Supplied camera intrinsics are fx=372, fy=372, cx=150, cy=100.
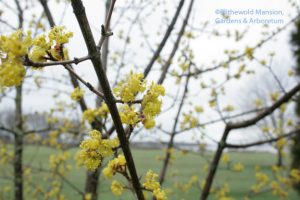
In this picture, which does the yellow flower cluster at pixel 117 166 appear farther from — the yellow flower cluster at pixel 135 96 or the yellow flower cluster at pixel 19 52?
the yellow flower cluster at pixel 19 52

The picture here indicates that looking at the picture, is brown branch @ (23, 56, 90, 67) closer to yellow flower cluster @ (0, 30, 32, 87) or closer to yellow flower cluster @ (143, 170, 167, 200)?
yellow flower cluster @ (0, 30, 32, 87)

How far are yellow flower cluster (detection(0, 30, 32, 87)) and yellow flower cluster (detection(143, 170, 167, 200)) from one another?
0.60 m

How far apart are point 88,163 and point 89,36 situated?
0.49m

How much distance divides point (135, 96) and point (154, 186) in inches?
13.9

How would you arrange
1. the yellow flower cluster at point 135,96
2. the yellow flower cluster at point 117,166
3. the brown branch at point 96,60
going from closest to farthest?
the brown branch at point 96,60 → the yellow flower cluster at point 135,96 → the yellow flower cluster at point 117,166

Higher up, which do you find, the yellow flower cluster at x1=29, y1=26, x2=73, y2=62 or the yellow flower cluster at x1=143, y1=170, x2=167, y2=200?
the yellow flower cluster at x1=29, y1=26, x2=73, y2=62

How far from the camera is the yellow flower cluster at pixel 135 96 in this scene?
3.94 ft

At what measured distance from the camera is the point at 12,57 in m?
1.01

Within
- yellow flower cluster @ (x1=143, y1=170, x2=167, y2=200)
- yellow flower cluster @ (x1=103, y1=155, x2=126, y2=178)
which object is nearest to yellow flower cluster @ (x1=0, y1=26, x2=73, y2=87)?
yellow flower cluster @ (x1=103, y1=155, x2=126, y2=178)

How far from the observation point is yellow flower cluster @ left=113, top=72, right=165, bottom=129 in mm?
1200

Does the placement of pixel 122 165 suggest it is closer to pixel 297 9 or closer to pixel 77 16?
pixel 77 16

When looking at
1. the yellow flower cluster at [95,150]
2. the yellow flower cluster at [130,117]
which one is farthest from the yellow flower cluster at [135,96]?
the yellow flower cluster at [95,150]

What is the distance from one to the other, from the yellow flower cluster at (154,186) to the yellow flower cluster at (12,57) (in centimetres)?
60

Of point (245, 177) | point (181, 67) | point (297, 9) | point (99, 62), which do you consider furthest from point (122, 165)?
point (245, 177)
